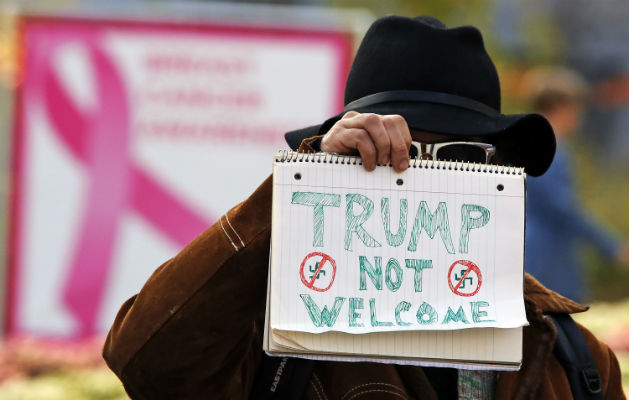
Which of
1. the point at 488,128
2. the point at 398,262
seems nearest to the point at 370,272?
the point at 398,262

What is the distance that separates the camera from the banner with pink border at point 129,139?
6078 mm

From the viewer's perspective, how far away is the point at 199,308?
1.79 metres

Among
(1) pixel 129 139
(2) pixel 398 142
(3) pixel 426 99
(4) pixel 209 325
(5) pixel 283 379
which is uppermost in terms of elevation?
(1) pixel 129 139

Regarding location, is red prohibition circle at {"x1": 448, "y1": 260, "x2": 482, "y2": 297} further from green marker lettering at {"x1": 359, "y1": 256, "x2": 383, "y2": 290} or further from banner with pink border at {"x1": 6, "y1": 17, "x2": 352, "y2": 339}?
banner with pink border at {"x1": 6, "y1": 17, "x2": 352, "y2": 339}

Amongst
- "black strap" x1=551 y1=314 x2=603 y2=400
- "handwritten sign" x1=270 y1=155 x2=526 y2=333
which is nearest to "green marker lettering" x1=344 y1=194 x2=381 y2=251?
"handwritten sign" x1=270 y1=155 x2=526 y2=333

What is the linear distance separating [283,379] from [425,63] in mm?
729

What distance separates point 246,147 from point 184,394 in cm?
434

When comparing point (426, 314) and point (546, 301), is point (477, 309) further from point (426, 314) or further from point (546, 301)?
point (546, 301)

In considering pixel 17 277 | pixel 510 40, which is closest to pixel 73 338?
pixel 17 277

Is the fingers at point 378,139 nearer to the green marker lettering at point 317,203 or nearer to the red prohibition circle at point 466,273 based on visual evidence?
the green marker lettering at point 317,203

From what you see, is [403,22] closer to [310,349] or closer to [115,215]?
[310,349]

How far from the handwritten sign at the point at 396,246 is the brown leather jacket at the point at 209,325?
12 centimetres

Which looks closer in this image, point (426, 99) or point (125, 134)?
point (426, 99)

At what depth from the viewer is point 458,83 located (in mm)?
2102
